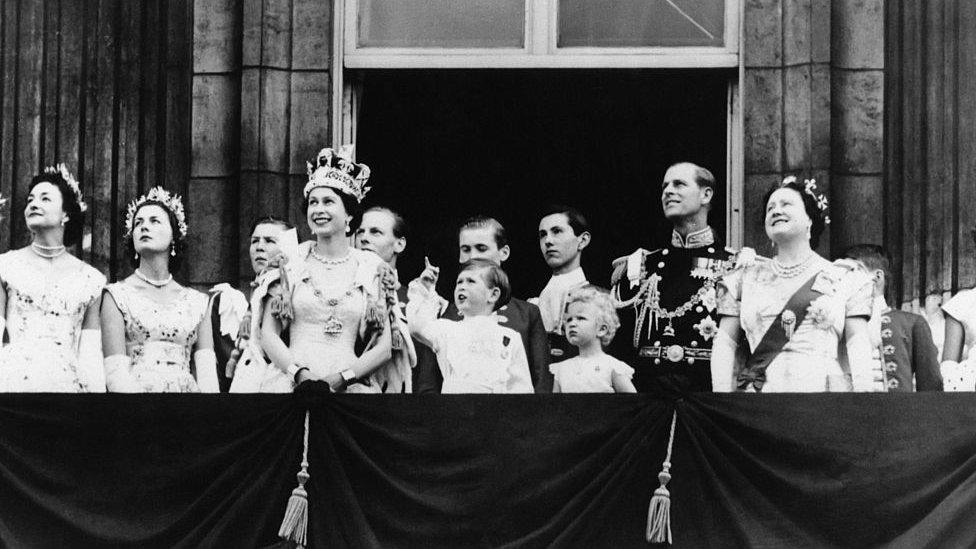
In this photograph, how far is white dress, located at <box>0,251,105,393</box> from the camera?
9.90 metres

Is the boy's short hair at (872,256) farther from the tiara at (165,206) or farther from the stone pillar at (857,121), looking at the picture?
the tiara at (165,206)

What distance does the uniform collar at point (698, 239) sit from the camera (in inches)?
413

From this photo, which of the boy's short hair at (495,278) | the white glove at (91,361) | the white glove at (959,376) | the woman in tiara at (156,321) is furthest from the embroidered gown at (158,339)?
the white glove at (959,376)

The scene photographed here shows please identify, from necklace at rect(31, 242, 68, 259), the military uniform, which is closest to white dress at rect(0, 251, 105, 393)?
necklace at rect(31, 242, 68, 259)

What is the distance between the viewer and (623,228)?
14.7m

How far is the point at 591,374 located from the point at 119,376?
2.19 meters

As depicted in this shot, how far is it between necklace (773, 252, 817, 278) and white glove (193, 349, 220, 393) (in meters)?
2.69

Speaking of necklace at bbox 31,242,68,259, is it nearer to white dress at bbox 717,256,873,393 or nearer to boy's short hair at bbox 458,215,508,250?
boy's short hair at bbox 458,215,508,250

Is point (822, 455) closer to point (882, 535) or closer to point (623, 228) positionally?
point (882, 535)

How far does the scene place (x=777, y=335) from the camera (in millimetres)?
9695

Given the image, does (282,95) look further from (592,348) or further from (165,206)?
(592,348)

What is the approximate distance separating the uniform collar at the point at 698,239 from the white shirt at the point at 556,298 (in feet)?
1.80

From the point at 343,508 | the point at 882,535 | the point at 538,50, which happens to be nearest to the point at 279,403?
the point at 343,508

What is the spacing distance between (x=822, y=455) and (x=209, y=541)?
269 centimetres
